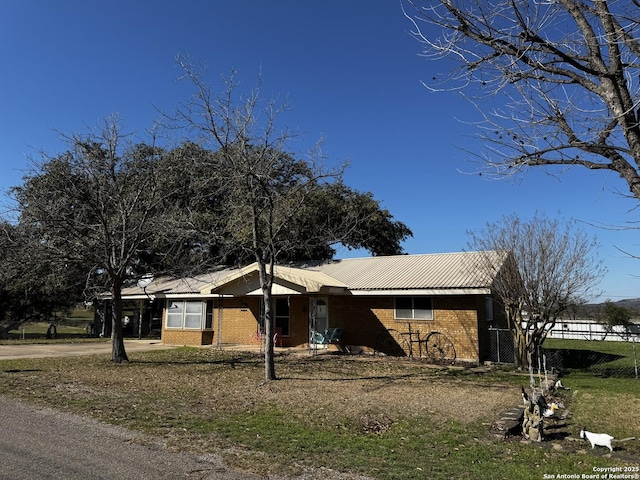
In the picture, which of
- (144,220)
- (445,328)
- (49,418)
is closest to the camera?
(49,418)

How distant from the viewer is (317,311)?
66.6 feet

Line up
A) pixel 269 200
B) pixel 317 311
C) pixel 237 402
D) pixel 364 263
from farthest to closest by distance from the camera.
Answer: pixel 364 263, pixel 317 311, pixel 269 200, pixel 237 402

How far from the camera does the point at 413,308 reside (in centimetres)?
1817

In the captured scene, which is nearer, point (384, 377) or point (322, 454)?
point (322, 454)

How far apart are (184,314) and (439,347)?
12736mm

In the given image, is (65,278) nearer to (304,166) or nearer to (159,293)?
(159,293)

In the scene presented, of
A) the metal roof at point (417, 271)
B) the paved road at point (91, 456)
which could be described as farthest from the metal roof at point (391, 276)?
the paved road at point (91, 456)

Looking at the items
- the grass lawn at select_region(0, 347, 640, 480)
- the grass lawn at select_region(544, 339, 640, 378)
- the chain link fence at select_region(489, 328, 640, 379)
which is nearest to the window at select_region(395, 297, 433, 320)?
the chain link fence at select_region(489, 328, 640, 379)

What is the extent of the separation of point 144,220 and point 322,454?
11689 millimetres

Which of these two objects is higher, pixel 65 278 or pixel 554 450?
pixel 65 278

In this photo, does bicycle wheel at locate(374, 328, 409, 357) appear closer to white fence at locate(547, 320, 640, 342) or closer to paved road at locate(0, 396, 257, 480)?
paved road at locate(0, 396, 257, 480)

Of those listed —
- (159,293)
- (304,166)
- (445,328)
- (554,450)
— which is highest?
(304,166)

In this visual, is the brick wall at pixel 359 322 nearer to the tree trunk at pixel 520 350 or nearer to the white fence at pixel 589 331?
the tree trunk at pixel 520 350

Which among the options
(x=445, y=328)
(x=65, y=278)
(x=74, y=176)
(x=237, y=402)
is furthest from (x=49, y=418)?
(x=65, y=278)
